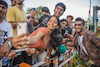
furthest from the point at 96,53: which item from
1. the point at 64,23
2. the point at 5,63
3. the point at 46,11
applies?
the point at 5,63

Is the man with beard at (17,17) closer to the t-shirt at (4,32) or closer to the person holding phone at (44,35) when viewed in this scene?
the person holding phone at (44,35)

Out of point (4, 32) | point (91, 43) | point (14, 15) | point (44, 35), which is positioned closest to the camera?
point (4, 32)

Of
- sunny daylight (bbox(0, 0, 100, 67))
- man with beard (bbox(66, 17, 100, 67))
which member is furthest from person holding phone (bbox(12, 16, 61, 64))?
man with beard (bbox(66, 17, 100, 67))

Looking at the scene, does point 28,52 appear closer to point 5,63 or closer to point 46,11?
point 5,63

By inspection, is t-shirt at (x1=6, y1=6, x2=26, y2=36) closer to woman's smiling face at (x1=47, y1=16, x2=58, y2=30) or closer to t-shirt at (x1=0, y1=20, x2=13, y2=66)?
t-shirt at (x1=0, y1=20, x2=13, y2=66)

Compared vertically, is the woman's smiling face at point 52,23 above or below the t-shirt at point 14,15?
below

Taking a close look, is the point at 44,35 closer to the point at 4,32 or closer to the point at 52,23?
the point at 52,23

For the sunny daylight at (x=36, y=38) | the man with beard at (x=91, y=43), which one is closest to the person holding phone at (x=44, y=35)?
the sunny daylight at (x=36, y=38)

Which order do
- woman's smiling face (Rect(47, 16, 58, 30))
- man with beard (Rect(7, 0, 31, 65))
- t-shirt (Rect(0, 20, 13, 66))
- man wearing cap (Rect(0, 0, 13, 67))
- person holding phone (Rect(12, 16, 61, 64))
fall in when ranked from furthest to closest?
woman's smiling face (Rect(47, 16, 58, 30)) < man with beard (Rect(7, 0, 31, 65)) < person holding phone (Rect(12, 16, 61, 64)) < t-shirt (Rect(0, 20, 13, 66)) < man wearing cap (Rect(0, 0, 13, 67))

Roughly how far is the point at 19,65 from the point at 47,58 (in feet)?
1.99

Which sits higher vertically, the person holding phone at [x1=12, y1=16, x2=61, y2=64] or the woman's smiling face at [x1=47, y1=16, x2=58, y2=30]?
the woman's smiling face at [x1=47, y1=16, x2=58, y2=30]

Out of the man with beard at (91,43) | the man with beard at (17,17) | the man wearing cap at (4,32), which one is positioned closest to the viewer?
the man wearing cap at (4,32)

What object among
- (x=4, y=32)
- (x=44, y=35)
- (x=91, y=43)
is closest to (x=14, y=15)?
(x=4, y=32)

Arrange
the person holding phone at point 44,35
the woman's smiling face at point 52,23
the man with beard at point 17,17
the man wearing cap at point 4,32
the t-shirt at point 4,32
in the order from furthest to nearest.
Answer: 1. the woman's smiling face at point 52,23
2. the man with beard at point 17,17
3. the person holding phone at point 44,35
4. the t-shirt at point 4,32
5. the man wearing cap at point 4,32
